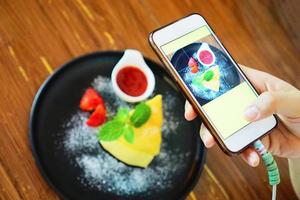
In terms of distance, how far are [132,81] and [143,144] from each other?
0.12 m

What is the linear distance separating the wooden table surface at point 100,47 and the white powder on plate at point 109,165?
65 mm

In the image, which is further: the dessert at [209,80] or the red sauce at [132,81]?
the red sauce at [132,81]

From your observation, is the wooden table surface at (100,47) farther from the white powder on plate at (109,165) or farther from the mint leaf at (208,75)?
the mint leaf at (208,75)

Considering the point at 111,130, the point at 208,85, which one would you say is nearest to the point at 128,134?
the point at 111,130

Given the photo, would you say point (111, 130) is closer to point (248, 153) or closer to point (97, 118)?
point (97, 118)

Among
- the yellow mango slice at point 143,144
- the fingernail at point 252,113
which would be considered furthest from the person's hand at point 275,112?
the yellow mango slice at point 143,144

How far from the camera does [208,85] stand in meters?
0.72

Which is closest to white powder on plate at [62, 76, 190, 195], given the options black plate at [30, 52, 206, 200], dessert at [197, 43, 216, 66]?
black plate at [30, 52, 206, 200]

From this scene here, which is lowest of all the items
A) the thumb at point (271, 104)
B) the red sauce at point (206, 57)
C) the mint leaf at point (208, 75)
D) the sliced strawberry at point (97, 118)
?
the thumb at point (271, 104)

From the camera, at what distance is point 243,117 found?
0.71m

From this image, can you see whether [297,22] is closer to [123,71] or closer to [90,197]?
[123,71]

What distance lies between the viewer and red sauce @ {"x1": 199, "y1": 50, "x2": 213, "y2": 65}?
0.73 metres

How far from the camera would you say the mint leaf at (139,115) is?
85 cm

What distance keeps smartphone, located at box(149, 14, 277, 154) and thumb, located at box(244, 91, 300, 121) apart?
0.11 feet
